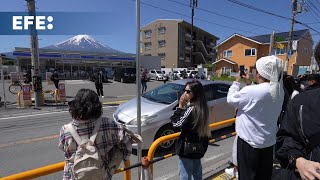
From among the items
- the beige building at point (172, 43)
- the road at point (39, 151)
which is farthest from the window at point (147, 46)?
the road at point (39, 151)

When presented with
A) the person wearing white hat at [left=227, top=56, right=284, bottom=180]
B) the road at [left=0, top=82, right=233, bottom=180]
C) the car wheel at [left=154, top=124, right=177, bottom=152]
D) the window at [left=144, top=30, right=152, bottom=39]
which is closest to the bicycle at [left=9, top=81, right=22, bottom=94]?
the road at [left=0, top=82, right=233, bottom=180]

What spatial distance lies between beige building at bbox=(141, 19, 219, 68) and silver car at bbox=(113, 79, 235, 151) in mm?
46810

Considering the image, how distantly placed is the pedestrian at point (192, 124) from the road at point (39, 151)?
1443 mm

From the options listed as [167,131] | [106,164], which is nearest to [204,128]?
[106,164]

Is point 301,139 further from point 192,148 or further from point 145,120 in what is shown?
point 145,120

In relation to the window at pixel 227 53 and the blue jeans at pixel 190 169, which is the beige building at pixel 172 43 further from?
the blue jeans at pixel 190 169

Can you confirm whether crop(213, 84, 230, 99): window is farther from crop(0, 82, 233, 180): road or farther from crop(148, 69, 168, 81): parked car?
crop(148, 69, 168, 81): parked car

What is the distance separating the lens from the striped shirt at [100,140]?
191cm

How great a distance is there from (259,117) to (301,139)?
43.1 inches

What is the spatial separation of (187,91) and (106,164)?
129 cm

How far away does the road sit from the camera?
4492mm

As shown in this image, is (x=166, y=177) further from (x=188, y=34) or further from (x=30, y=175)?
(x=188, y=34)

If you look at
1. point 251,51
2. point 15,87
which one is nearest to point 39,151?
point 15,87

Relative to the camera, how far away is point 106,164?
204 cm
